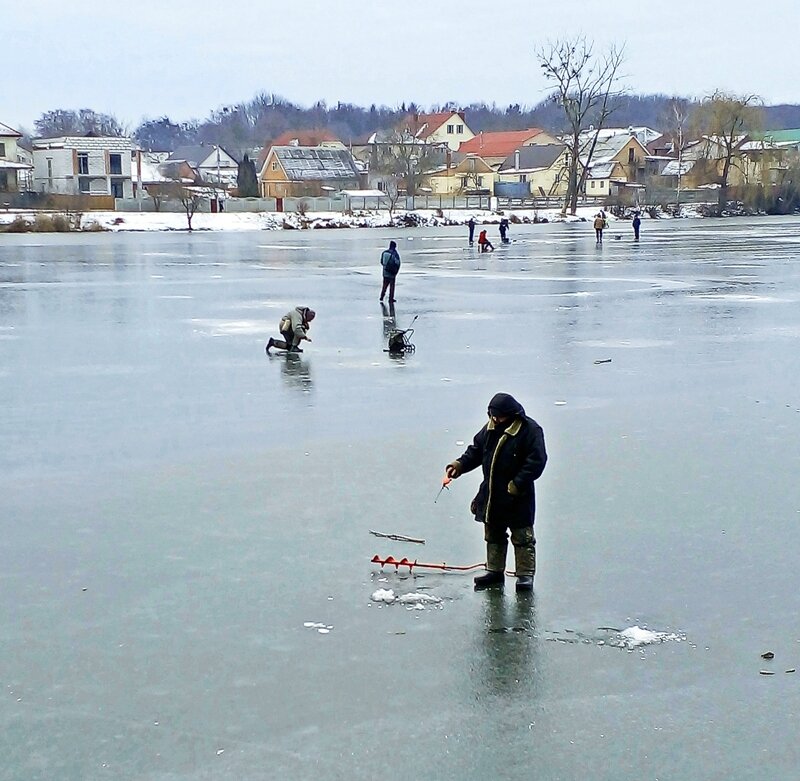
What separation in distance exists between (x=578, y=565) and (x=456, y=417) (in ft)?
Result: 15.7

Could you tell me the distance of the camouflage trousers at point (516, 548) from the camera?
23.1 feet

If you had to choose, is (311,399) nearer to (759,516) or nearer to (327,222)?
(759,516)

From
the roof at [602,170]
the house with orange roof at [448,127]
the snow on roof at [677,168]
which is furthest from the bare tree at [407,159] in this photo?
the house with orange roof at [448,127]

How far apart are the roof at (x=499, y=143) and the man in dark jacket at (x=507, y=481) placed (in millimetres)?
137656

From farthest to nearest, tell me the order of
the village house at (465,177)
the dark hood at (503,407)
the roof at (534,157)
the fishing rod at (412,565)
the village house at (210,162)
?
the village house at (210,162), the roof at (534,157), the village house at (465,177), the fishing rod at (412,565), the dark hood at (503,407)

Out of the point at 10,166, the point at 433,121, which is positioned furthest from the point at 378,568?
the point at 433,121

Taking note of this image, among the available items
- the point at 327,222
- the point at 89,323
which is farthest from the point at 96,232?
the point at 89,323

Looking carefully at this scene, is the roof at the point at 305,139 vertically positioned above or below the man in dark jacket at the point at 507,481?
above

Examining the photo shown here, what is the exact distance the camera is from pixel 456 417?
12148 millimetres

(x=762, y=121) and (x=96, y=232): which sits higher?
(x=762, y=121)

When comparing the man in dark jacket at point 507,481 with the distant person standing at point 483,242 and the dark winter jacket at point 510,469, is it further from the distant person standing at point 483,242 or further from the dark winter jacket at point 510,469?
the distant person standing at point 483,242

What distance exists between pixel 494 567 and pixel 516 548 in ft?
0.58

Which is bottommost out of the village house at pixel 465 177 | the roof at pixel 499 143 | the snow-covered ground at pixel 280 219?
the snow-covered ground at pixel 280 219

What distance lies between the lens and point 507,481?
6.93 meters
